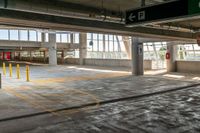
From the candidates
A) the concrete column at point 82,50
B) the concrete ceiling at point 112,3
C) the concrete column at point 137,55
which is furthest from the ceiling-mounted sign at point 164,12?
the concrete column at point 82,50

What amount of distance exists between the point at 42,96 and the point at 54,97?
0.61 metres

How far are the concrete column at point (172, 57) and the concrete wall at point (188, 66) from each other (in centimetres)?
43

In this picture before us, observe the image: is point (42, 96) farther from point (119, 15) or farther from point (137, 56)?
point (137, 56)

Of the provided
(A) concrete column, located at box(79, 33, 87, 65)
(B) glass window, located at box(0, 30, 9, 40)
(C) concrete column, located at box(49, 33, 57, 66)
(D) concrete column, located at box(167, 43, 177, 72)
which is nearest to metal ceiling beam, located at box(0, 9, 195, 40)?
(D) concrete column, located at box(167, 43, 177, 72)

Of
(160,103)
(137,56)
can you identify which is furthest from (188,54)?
(160,103)

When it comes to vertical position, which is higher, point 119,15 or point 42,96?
point 119,15

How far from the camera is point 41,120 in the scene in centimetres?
737

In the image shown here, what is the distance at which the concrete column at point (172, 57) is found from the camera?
22.8 m

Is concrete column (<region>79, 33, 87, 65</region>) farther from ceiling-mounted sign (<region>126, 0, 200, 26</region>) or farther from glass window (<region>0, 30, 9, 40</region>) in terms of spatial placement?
ceiling-mounted sign (<region>126, 0, 200, 26</region>)

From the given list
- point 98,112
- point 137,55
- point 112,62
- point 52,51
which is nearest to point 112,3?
point 98,112

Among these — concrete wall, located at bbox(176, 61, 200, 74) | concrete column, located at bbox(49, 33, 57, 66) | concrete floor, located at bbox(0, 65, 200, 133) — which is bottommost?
concrete floor, located at bbox(0, 65, 200, 133)

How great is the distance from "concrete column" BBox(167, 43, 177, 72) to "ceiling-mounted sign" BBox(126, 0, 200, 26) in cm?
1612

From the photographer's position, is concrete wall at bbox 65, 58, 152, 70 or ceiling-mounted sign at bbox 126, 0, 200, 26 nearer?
ceiling-mounted sign at bbox 126, 0, 200, 26

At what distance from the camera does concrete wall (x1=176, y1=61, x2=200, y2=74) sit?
2195 cm
